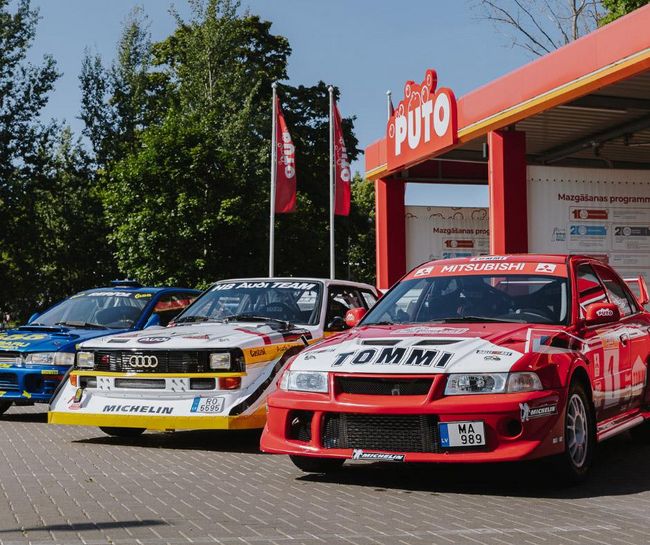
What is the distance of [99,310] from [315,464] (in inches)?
236

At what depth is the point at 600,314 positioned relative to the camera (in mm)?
8000

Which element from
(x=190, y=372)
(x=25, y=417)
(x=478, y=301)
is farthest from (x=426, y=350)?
(x=25, y=417)

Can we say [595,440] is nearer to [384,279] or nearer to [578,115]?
[578,115]

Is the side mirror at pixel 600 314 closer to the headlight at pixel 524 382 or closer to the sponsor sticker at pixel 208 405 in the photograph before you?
the headlight at pixel 524 382

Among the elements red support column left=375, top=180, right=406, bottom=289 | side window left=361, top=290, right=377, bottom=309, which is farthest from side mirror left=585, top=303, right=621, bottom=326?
red support column left=375, top=180, right=406, bottom=289

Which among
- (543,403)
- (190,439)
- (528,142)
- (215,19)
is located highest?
(215,19)

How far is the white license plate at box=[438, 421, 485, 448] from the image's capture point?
6871 millimetres

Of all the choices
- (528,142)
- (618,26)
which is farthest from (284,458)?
(528,142)

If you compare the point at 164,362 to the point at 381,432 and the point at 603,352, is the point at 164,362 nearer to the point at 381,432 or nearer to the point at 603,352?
the point at 381,432

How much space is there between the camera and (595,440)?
772 cm

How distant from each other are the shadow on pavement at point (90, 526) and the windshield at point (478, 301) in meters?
→ 3.14

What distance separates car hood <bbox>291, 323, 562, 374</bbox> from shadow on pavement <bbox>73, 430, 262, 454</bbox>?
228 centimetres

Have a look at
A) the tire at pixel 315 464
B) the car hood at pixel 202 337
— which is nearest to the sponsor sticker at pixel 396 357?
the tire at pixel 315 464

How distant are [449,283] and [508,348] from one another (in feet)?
5.66
